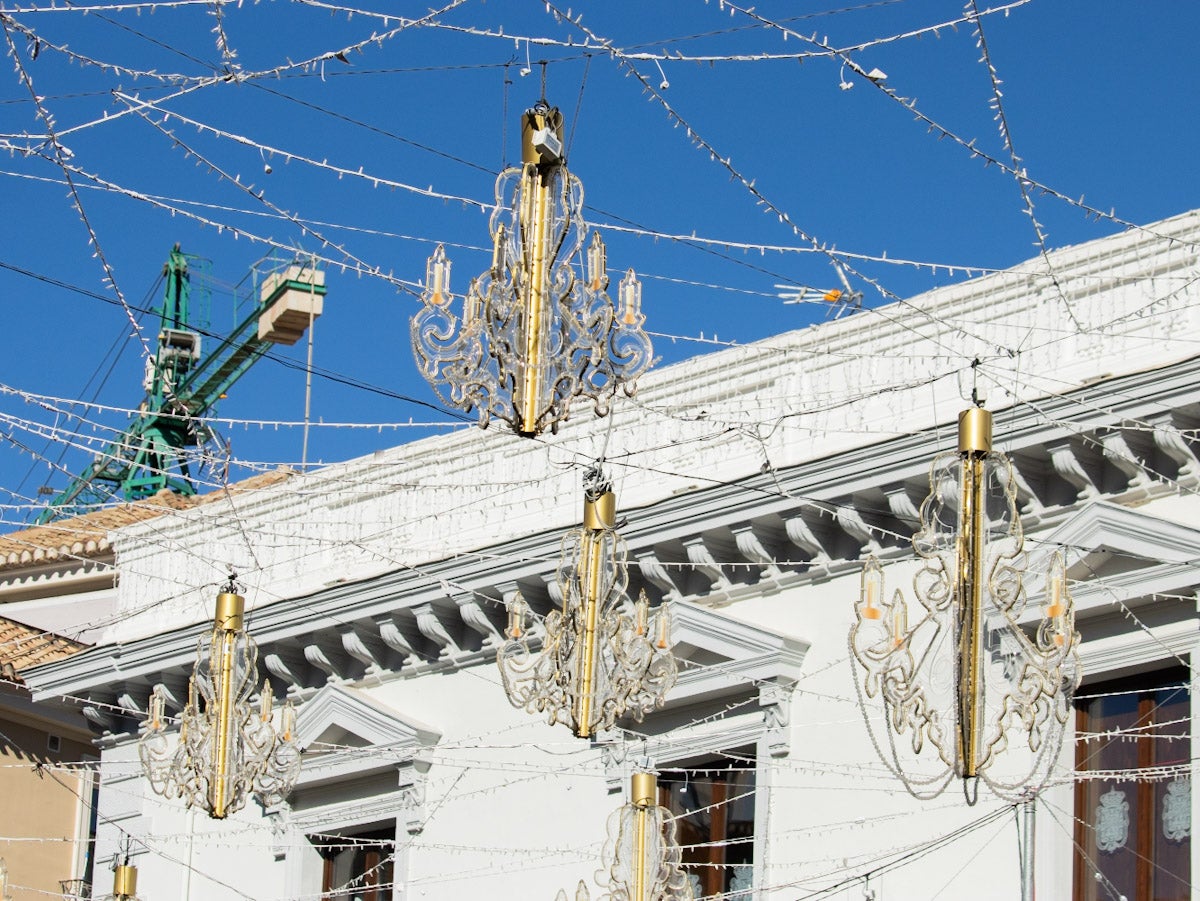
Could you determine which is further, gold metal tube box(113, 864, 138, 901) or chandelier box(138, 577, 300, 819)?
gold metal tube box(113, 864, 138, 901)

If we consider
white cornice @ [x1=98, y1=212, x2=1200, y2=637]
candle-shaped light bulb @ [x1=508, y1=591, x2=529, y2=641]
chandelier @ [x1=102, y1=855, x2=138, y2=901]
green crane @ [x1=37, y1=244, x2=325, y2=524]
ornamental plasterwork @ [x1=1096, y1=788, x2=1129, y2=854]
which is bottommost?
chandelier @ [x1=102, y1=855, x2=138, y2=901]

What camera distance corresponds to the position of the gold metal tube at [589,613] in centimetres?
1473

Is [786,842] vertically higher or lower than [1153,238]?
lower

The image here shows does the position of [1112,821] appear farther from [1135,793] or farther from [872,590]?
[872,590]

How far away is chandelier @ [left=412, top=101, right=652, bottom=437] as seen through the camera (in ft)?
41.1

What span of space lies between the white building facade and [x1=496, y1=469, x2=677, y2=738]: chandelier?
199 cm

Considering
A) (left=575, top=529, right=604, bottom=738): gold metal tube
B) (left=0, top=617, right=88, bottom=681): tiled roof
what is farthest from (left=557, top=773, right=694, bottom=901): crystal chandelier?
(left=0, top=617, right=88, bottom=681): tiled roof

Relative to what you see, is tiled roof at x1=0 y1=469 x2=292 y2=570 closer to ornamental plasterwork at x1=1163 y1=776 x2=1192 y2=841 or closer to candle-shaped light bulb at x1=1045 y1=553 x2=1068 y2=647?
ornamental plasterwork at x1=1163 y1=776 x2=1192 y2=841

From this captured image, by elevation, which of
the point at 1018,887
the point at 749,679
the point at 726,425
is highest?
the point at 726,425

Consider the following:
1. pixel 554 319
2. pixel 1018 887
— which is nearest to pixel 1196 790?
pixel 1018 887

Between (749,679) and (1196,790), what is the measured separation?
10.9ft

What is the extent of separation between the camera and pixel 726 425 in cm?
1898

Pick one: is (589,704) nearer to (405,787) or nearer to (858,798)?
(858,798)

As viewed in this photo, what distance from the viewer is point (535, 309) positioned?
12516 millimetres
